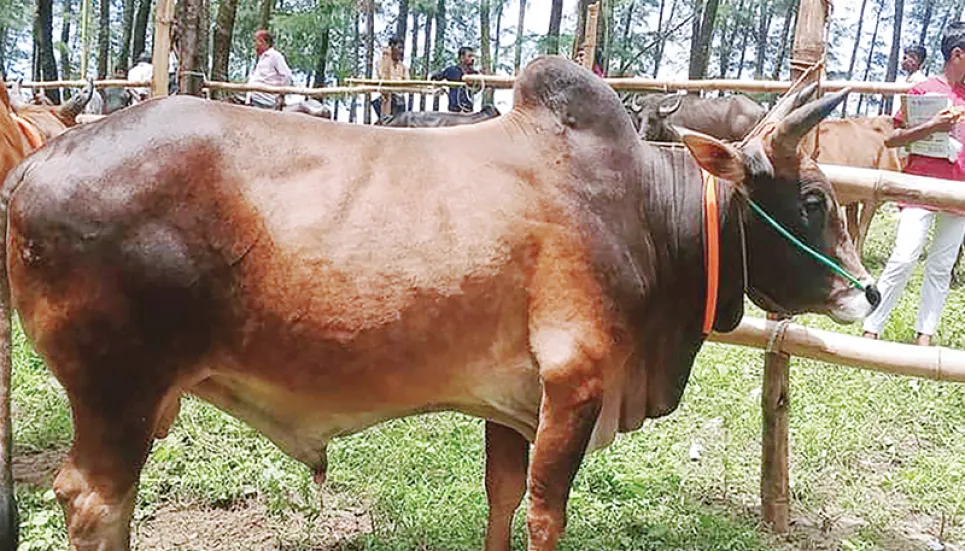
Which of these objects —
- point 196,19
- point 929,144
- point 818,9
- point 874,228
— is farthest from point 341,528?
point 874,228

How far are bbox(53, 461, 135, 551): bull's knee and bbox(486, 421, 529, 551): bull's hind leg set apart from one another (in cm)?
130

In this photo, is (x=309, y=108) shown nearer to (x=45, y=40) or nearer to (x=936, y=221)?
(x=936, y=221)

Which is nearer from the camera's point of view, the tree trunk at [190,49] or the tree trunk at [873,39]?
the tree trunk at [190,49]

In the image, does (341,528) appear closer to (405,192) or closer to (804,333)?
(405,192)

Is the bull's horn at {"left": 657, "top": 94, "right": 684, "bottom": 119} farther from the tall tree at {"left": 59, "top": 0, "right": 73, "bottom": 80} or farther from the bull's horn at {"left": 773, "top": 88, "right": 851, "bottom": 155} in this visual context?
the tall tree at {"left": 59, "top": 0, "right": 73, "bottom": 80}

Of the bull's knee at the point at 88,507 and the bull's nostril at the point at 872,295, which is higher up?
the bull's nostril at the point at 872,295

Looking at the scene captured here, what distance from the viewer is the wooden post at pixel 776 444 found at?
3889mm

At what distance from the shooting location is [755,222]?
3016 mm

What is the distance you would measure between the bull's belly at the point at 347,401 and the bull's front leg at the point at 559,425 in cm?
11

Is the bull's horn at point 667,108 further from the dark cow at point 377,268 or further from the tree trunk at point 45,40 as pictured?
the tree trunk at point 45,40

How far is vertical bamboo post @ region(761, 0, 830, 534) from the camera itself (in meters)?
3.89

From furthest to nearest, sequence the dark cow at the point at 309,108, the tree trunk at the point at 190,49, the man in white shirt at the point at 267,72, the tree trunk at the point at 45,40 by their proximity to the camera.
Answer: the tree trunk at the point at 45,40 < the man in white shirt at the point at 267,72 < the dark cow at the point at 309,108 < the tree trunk at the point at 190,49

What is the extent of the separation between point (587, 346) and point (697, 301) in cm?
55

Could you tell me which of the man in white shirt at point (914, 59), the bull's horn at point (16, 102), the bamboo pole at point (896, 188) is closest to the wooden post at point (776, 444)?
the bamboo pole at point (896, 188)
